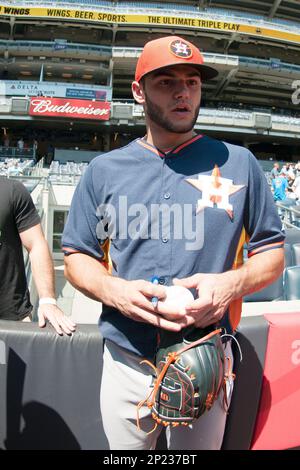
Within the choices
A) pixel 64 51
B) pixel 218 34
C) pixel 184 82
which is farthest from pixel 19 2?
pixel 184 82

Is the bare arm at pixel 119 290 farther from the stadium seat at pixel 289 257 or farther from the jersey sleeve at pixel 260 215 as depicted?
the stadium seat at pixel 289 257

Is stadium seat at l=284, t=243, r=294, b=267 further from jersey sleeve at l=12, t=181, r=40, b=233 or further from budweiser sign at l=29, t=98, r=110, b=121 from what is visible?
budweiser sign at l=29, t=98, r=110, b=121

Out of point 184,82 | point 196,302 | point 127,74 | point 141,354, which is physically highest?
point 127,74

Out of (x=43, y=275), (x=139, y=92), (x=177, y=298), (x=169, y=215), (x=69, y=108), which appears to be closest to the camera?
(x=177, y=298)

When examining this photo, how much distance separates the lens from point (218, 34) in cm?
2944

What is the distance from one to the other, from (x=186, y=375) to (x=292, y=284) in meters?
3.54

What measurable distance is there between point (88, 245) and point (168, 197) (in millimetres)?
376

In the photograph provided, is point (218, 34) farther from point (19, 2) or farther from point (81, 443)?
point (81, 443)

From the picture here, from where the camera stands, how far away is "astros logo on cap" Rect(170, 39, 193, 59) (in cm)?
137

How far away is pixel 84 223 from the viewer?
1493 mm

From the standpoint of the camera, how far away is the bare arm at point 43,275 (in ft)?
6.31

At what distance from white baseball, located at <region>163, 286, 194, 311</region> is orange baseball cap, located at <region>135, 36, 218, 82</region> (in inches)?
31.5

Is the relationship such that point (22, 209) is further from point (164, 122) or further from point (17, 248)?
point (164, 122)

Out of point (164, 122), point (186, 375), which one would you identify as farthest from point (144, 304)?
point (164, 122)
